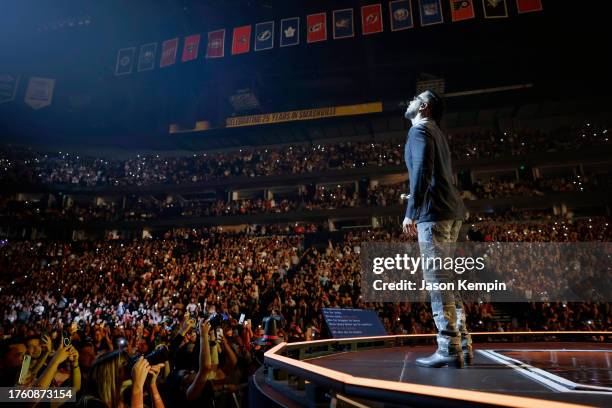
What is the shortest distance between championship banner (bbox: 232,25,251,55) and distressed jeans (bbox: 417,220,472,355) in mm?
15824

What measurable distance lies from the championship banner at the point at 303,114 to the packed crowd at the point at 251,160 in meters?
2.89

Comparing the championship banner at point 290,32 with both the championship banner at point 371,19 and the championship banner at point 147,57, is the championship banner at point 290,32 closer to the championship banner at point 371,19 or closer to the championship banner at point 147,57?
the championship banner at point 371,19

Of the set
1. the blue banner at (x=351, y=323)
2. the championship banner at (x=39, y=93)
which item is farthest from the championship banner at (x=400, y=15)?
the championship banner at (x=39, y=93)

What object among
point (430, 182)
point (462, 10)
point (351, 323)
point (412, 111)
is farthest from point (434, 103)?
point (462, 10)

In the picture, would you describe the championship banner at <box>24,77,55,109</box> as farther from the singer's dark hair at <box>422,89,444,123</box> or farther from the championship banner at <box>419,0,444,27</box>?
the singer's dark hair at <box>422,89,444,123</box>

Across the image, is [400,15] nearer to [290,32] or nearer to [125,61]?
[290,32]

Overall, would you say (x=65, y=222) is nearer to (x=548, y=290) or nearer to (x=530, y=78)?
(x=548, y=290)

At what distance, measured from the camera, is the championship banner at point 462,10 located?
551 inches

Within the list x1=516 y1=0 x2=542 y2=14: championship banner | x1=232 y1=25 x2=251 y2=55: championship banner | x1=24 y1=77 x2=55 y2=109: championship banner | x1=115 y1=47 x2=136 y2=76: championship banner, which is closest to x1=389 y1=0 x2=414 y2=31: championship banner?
x1=516 y1=0 x2=542 y2=14: championship banner

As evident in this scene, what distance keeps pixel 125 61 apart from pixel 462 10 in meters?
15.8

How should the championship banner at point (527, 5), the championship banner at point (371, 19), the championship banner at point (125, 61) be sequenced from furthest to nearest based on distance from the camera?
1. the championship banner at point (125, 61)
2. the championship banner at point (371, 19)
3. the championship banner at point (527, 5)

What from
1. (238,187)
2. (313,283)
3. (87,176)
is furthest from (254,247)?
(87,176)

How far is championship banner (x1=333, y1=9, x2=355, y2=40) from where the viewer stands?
1520cm

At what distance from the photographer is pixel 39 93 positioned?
22.2m
